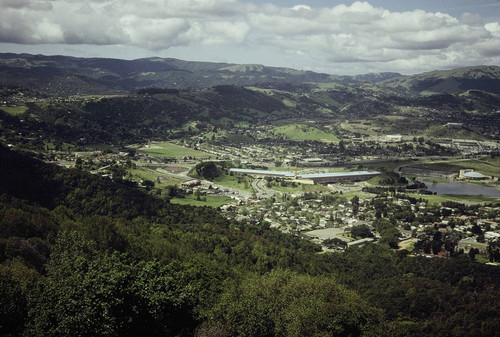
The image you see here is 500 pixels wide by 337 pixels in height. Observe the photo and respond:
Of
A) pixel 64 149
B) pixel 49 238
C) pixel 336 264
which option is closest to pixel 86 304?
pixel 49 238

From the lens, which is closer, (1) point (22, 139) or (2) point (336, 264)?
(2) point (336, 264)

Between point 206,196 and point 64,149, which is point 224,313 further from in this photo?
point 64,149

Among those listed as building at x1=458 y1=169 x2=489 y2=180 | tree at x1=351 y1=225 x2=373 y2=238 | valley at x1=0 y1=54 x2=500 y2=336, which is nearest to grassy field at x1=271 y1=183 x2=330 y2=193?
valley at x1=0 y1=54 x2=500 y2=336

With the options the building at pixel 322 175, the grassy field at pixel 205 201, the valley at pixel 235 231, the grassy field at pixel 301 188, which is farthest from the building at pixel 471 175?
the grassy field at pixel 205 201

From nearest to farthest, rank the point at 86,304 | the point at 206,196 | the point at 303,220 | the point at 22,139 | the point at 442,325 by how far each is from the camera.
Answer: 1. the point at 86,304
2. the point at 442,325
3. the point at 303,220
4. the point at 206,196
5. the point at 22,139

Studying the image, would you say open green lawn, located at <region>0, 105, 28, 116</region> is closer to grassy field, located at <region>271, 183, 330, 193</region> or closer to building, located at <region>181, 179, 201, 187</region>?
building, located at <region>181, 179, 201, 187</region>

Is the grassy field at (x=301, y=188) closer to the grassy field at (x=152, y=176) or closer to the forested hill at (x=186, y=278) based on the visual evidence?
the grassy field at (x=152, y=176)

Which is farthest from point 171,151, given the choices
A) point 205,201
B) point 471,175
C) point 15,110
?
point 471,175
